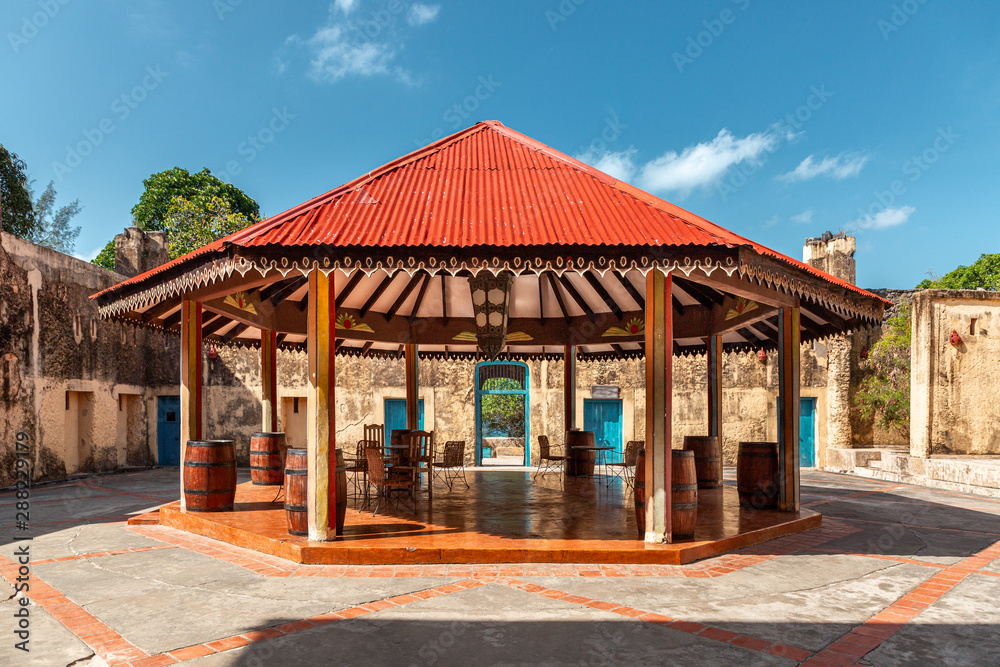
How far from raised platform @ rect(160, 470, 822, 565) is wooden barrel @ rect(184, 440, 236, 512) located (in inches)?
7.1

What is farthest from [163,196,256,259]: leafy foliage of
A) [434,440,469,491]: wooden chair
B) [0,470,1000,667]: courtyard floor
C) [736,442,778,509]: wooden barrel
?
[736,442,778,509]: wooden barrel

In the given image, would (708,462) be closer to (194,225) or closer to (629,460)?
(629,460)

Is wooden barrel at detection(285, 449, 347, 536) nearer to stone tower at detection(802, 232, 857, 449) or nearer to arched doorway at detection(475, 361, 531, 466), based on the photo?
arched doorway at detection(475, 361, 531, 466)

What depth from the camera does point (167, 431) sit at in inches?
722

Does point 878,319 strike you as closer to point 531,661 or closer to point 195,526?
point 531,661

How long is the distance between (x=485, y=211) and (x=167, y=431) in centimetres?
1512

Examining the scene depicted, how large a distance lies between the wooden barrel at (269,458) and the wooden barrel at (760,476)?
6.83 meters

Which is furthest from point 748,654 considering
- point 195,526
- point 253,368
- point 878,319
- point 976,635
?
point 253,368

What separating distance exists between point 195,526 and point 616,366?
11.6 metres

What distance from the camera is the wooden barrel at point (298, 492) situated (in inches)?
258

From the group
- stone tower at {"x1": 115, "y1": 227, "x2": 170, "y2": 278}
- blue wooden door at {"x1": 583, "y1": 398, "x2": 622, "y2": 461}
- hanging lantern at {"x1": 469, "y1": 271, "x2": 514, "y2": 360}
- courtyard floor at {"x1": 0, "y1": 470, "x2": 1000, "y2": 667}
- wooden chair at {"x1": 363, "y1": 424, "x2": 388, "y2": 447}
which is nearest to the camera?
courtyard floor at {"x1": 0, "y1": 470, "x2": 1000, "y2": 667}

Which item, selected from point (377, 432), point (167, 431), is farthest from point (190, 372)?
point (167, 431)

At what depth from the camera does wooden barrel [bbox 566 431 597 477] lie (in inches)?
481

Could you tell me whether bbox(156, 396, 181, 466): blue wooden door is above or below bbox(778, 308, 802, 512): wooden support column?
below
